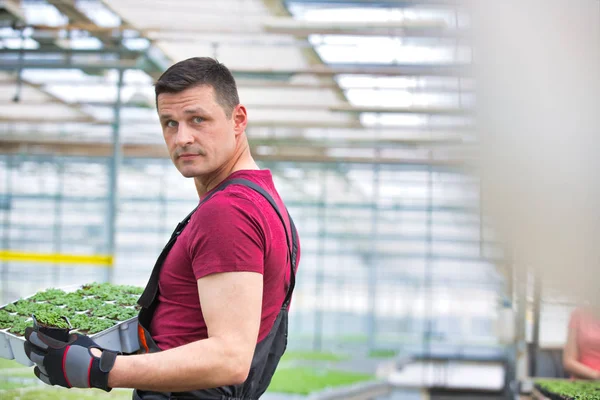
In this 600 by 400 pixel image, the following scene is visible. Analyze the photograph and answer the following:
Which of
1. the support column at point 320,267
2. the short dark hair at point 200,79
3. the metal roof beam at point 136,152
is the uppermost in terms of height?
the metal roof beam at point 136,152

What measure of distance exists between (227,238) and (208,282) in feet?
0.26

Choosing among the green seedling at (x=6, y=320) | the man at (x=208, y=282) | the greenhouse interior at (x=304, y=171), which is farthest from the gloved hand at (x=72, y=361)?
the greenhouse interior at (x=304, y=171)

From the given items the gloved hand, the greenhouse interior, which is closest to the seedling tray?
the gloved hand

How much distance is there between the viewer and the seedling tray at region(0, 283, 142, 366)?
1.44m

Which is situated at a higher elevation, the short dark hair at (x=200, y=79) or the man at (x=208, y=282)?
the short dark hair at (x=200, y=79)

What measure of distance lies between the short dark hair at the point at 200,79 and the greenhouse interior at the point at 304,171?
466cm

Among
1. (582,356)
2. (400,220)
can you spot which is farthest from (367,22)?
(582,356)

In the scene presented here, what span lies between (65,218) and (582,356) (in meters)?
7.06

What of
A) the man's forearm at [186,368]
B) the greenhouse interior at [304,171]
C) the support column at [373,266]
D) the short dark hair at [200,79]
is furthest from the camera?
the support column at [373,266]

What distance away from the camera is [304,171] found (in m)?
9.06

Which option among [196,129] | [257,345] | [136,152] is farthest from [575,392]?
[136,152]

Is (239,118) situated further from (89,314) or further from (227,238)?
(89,314)

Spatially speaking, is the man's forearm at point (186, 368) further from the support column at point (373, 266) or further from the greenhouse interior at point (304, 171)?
the support column at point (373, 266)

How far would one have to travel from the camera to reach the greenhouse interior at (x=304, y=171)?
647 centimetres
